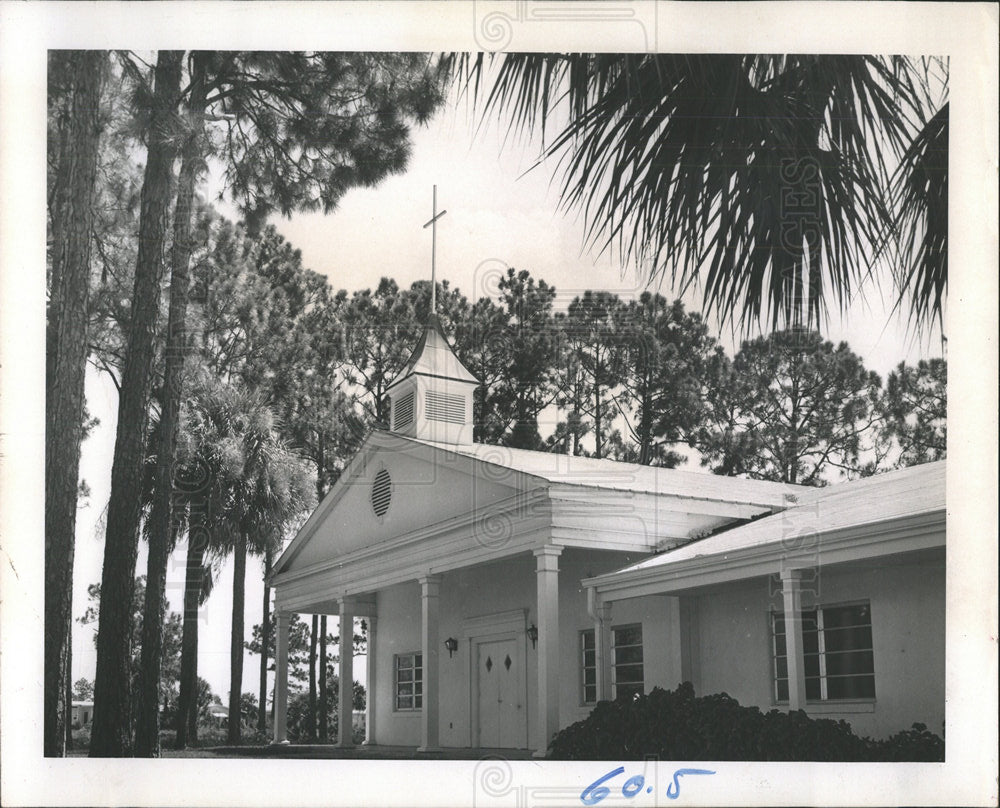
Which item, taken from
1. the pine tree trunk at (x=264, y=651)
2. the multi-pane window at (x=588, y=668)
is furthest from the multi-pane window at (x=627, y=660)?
the pine tree trunk at (x=264, y=651)

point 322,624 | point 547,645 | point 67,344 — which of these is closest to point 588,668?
point 547,645

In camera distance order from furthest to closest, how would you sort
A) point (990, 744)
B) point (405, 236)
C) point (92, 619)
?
1. point (405, 236)
2. point (92, 619)
3. point (990, 744)

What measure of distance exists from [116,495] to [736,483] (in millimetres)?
10636

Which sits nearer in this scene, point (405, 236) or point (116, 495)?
point (116, 495)

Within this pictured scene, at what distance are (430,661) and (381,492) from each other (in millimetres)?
3334

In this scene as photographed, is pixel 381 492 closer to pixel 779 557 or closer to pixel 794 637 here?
pixel 779 557

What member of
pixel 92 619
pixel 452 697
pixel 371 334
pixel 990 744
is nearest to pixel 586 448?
pixel 371 334

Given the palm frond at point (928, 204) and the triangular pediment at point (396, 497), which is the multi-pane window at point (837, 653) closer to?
the triangular pediment at point (396, 497)

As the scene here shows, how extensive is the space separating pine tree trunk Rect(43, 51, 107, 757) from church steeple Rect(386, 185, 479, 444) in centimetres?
876

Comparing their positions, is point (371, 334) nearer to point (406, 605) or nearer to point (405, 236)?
point (405, 236)

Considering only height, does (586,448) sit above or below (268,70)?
below

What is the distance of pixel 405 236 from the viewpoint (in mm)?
21734

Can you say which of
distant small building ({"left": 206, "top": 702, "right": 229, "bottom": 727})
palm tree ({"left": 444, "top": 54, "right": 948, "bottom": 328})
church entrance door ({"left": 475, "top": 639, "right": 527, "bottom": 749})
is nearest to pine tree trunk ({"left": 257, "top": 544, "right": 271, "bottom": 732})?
distant small building ({"left": 206, "top": 702, "right": 229, "bottom": 727})

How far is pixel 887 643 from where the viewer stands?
11.6 metres
